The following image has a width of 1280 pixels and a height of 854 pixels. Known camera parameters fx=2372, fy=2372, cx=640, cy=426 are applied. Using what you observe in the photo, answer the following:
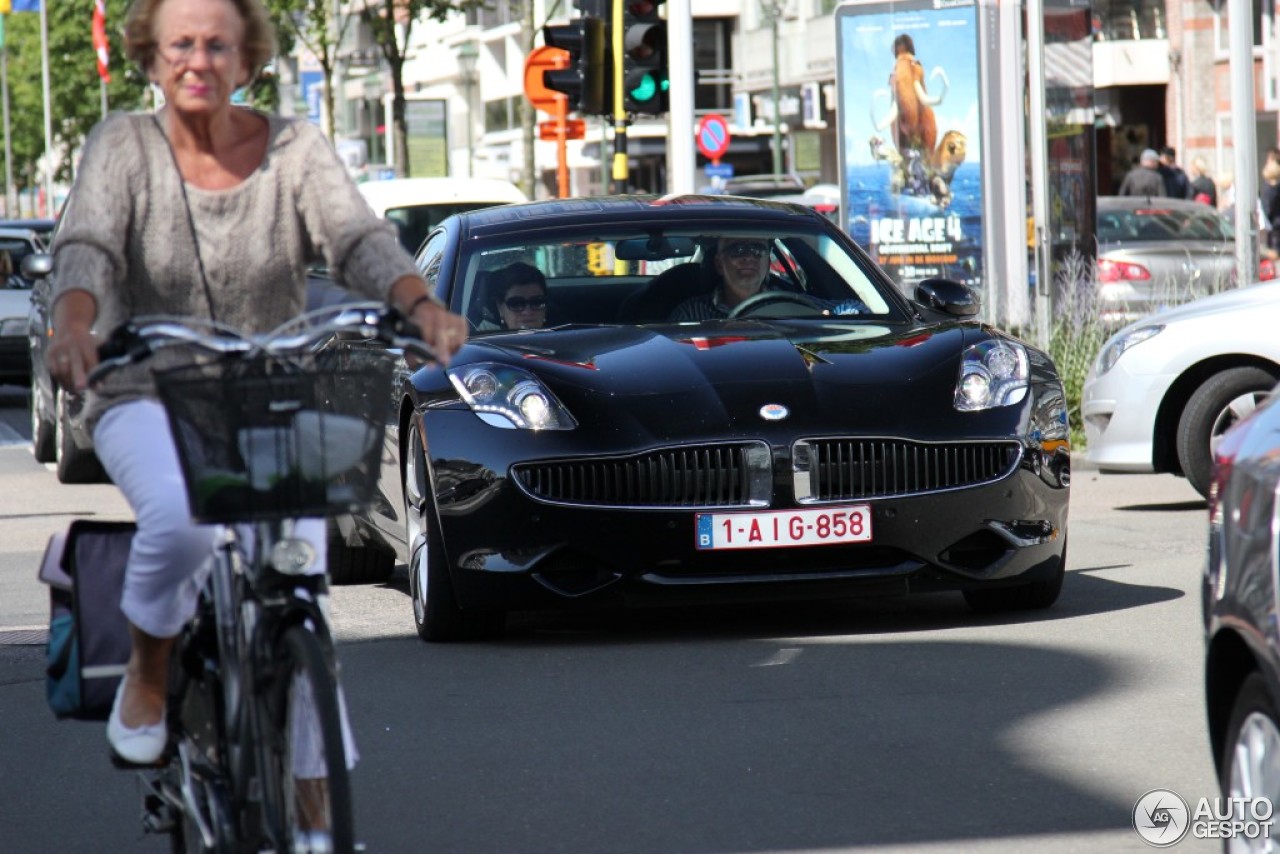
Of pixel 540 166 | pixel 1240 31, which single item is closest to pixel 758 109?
pixel 540 166

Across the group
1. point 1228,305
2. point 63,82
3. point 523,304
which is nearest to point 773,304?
point 523,304

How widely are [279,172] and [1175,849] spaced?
2.21 meters

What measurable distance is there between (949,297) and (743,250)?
802 mm

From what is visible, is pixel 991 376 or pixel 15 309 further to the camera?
pixel 15 309

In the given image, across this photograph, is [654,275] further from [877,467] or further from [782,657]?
[782,657]

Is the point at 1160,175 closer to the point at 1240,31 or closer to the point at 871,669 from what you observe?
the point at 1240,31

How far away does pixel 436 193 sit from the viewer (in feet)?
73.8

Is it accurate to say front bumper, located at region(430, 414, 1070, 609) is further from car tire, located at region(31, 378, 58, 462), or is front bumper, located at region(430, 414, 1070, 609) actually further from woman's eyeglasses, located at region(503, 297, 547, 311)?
car tire, located at region(31, 378, 58, 462)

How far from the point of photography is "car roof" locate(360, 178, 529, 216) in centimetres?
2225

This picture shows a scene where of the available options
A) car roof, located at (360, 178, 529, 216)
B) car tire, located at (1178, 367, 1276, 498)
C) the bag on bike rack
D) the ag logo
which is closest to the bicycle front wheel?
the bag on bike rack

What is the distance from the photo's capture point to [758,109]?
63.3 m

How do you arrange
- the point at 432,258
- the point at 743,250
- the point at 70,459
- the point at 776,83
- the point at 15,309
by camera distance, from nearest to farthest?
the point at 743,250
the point at 432,258
the point at 70,459
the point at 15,309
the point at 776,83

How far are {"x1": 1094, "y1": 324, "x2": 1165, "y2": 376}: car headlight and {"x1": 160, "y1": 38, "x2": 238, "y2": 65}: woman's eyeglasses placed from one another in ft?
24.6

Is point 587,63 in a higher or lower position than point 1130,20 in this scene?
lower
